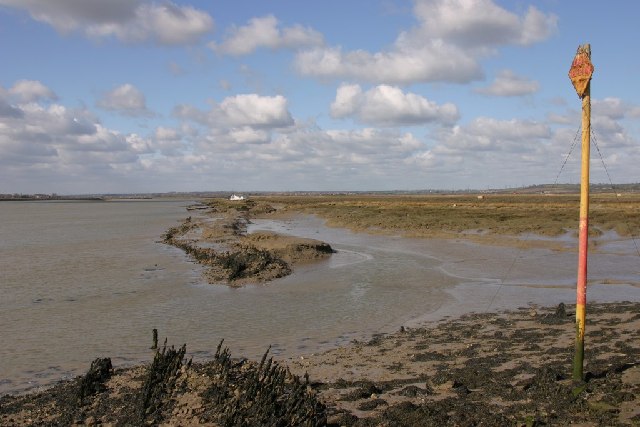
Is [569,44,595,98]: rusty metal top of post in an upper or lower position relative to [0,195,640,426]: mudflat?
upper

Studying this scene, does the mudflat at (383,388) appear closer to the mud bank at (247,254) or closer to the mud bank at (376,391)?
the mud bank at (376,391)

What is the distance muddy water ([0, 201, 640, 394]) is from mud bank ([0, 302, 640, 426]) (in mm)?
1828

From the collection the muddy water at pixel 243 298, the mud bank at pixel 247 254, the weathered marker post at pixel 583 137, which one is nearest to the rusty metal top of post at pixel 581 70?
the weathered marker post at pixel 583 137

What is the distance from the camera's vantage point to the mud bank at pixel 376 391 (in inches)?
277

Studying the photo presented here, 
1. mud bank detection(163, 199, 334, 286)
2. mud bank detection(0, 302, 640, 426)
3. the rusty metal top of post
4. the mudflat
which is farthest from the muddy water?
the rusty metal top of post

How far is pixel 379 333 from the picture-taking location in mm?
12609

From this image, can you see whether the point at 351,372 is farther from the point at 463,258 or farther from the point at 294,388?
the point at 463,258

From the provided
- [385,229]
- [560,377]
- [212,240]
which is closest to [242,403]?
[560,377]

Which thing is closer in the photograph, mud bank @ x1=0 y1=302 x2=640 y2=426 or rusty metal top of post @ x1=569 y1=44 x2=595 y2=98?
mud bank @ x1=0 y1=302 x2=640 y2=426

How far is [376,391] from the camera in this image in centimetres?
816

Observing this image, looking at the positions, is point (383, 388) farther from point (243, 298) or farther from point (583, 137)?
point (243, 298)

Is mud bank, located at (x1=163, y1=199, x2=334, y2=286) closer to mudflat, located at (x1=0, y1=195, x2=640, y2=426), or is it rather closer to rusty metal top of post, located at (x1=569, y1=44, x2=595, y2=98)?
mudflat, located at (x1=0, y1=195, x2=640, y2=426)

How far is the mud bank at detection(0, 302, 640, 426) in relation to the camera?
23.1 ft

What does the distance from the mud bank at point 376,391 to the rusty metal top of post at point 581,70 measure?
4.43 m
